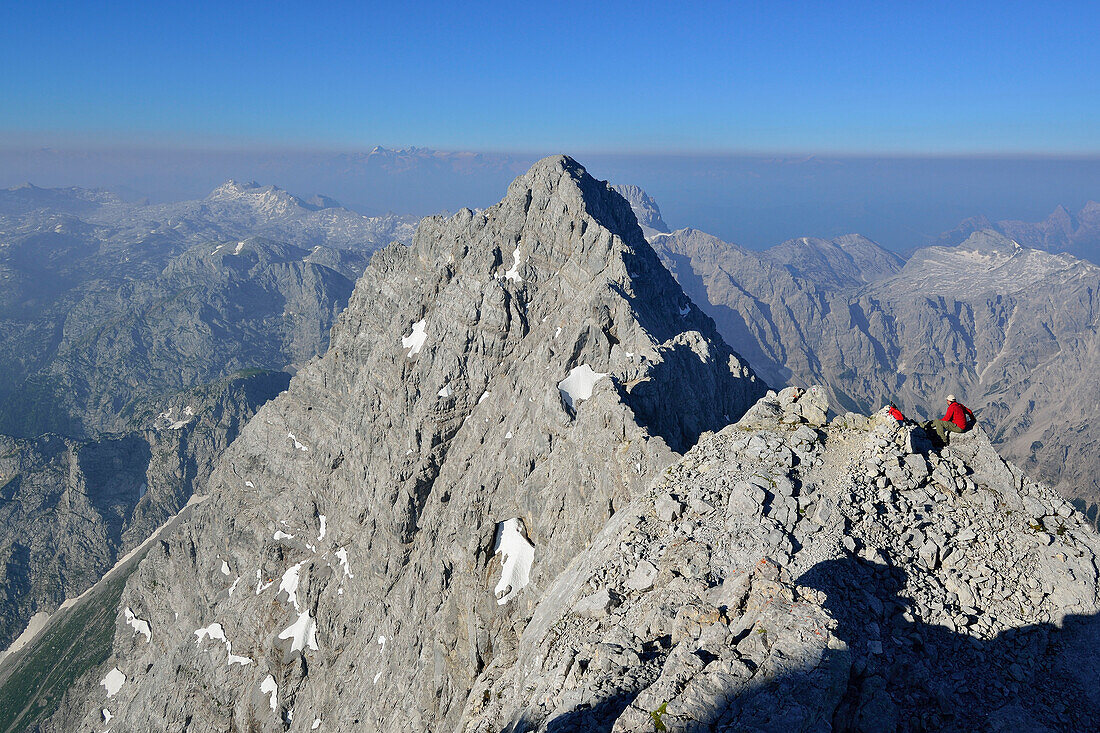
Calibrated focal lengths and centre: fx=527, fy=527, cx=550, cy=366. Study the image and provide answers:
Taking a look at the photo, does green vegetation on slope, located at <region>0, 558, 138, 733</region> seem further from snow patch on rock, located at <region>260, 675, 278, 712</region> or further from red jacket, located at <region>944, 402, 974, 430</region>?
red jacket, located at <region>944, 402, 974, 430</region>

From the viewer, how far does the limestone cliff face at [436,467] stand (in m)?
44.6

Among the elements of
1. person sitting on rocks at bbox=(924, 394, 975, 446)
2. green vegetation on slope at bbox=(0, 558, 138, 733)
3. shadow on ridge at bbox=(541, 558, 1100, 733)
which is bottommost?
green vegetation on slope at bbox=(0, 558, 138, 733)

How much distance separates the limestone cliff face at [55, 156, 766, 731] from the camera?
4459 cm

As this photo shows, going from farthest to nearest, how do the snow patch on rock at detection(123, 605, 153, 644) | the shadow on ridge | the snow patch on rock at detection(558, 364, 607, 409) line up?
the snow patch on rock at detection(123, 605, 153, 644) < the snow patch on rock at detection(558, 364, 607, 409) < the shadow on ridge

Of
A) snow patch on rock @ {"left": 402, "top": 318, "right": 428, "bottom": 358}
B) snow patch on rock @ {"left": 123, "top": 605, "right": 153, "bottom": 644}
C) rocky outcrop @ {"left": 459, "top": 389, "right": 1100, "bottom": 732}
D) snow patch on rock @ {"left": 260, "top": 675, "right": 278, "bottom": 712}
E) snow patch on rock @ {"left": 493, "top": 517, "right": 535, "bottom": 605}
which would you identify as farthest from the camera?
snow patch on rock @ {"left": 123, "top": 605, "right": 153, "bottom": 644}

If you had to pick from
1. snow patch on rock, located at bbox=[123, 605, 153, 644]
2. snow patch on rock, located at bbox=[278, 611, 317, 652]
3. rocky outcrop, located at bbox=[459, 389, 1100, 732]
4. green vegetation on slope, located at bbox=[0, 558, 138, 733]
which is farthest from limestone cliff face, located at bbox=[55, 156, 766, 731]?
green vegetation on slope, located at bbox=[0, 558, 138, 733]

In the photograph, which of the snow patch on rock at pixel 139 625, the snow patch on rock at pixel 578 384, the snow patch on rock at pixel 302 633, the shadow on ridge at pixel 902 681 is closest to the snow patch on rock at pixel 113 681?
the snow patch on rock at pixel 139 625

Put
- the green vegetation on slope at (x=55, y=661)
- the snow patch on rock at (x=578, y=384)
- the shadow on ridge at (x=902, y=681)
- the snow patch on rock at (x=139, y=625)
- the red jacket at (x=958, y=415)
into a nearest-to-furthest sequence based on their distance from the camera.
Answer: the shadow on ridge at (x=902, y=681)
the red jacket at (x=958, y=415)
the snow patch on rock at (x=578, y=384)
the snow patch on rock at (x=139, y=625)
the green vegetation on slope at (x=55, y=661)

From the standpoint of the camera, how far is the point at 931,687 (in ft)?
49.9

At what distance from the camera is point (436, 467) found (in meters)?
70.5

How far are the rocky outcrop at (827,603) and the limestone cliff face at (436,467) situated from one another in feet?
41.8

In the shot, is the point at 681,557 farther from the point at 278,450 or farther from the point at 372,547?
the point at 278,450

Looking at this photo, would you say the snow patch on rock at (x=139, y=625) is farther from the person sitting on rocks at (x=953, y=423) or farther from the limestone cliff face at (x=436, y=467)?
the person sitting on rocks at (x=953, y=423)

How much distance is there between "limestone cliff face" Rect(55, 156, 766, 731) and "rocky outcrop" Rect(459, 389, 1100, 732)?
1275cm
